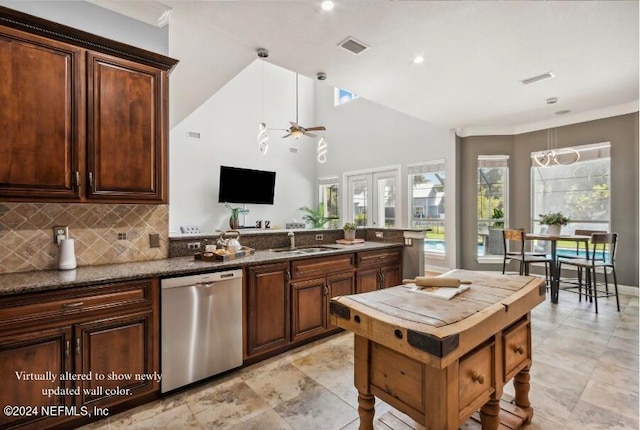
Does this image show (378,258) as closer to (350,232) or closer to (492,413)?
(350,232)

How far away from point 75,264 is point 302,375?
6.33 feet

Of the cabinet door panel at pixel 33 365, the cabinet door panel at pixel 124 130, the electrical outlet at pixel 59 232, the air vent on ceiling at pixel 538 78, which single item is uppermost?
the air vent on ceiling at pixel 538 78

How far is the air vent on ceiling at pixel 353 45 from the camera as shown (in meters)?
3.12

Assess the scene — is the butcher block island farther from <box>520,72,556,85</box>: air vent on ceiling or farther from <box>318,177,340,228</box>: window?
<box>318,177,340,228</box>: window

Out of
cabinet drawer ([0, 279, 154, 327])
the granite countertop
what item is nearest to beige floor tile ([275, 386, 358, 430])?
the granite countertop

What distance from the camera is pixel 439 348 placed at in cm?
115

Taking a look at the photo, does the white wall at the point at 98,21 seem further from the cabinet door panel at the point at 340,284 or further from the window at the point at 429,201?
the window at the point at 429,201

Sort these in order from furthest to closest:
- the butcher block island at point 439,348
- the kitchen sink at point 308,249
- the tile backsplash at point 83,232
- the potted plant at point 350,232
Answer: the potted plant at point 350,232 → the kitchen sink at point 308,249 → the tile backsplash at point 83,232 → the butcher block island at point 439,348

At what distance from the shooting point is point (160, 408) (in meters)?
2.09

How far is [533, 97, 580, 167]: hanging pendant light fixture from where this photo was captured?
4.98m

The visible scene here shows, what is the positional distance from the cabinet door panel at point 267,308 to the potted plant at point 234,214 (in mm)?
4595

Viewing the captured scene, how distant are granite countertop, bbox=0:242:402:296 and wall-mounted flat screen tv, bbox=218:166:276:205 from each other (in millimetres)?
4533

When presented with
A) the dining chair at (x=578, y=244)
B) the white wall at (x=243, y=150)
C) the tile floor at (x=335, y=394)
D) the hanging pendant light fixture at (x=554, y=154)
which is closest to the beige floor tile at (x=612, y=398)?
the tile floor at (x=335, y=394)

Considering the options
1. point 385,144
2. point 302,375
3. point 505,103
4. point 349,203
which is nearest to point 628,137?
point 505,103
